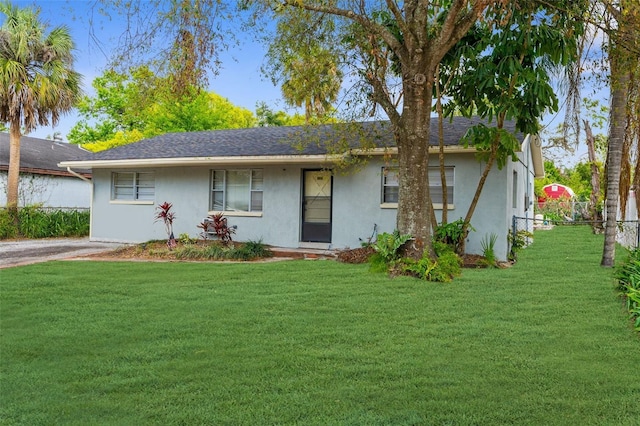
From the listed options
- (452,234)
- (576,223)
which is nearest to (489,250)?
(452,234)

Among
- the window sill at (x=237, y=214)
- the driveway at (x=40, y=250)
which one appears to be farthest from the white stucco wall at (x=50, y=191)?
the window sill at (x=237, y=214)

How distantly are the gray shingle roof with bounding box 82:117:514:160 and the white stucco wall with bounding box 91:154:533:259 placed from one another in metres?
0.56

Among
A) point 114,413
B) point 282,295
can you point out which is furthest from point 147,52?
point 114,413

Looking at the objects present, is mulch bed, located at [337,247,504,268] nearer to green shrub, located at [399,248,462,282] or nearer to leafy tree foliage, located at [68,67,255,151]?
green shrub, located at [399,248,462,282]

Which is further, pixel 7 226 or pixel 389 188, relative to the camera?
pixel 7 226

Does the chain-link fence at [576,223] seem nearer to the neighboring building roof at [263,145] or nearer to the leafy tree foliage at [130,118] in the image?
the neighboring building roof at [263,145]

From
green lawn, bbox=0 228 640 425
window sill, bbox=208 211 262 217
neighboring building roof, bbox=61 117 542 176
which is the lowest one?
green lawn, bbox=0 228 640 425

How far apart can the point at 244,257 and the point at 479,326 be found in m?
6.95

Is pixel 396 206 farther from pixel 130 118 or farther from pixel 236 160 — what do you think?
pixel 130 118

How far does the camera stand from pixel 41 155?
22.3m

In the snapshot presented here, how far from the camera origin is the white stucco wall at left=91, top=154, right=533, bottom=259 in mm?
11188

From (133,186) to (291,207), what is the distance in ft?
17.8

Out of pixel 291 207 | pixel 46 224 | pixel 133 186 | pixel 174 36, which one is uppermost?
pixel 174 36

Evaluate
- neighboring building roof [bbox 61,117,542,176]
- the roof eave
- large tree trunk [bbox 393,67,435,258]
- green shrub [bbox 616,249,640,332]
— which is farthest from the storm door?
green shrub [bbox 616,249,640,332]
